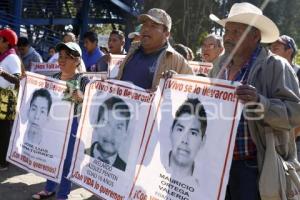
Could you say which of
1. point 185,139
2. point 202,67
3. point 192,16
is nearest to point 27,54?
point 202,67

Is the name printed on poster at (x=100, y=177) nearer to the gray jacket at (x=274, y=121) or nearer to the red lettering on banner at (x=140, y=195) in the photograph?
the red lettering on banner at (x=140, y=195)

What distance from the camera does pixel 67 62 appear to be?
4754 mm

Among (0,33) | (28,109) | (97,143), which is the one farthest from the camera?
(0,33)

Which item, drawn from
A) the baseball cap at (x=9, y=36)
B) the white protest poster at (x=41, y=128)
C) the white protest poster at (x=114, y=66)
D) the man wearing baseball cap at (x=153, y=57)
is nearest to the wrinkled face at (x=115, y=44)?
the white protest poster at (x=114, y=66)

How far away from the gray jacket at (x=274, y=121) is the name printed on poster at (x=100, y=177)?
136cm

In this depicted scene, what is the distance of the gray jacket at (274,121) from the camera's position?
9.31ft

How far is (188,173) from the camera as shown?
3207 millimetres

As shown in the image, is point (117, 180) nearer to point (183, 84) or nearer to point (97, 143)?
point (97, 143)

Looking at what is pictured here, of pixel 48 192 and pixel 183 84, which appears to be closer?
pixel 183 84

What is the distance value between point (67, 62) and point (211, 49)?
249 centimetres

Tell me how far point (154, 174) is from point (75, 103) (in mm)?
1456

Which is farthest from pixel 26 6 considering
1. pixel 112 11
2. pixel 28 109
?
pixel 28 109

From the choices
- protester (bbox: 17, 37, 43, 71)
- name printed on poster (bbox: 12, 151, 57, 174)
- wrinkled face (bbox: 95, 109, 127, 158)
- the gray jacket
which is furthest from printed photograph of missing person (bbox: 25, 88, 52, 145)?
protester (bbox: 17, 37, 43, 71)

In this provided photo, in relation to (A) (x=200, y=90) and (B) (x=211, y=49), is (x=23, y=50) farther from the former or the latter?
(A) (x=200, y=90)
